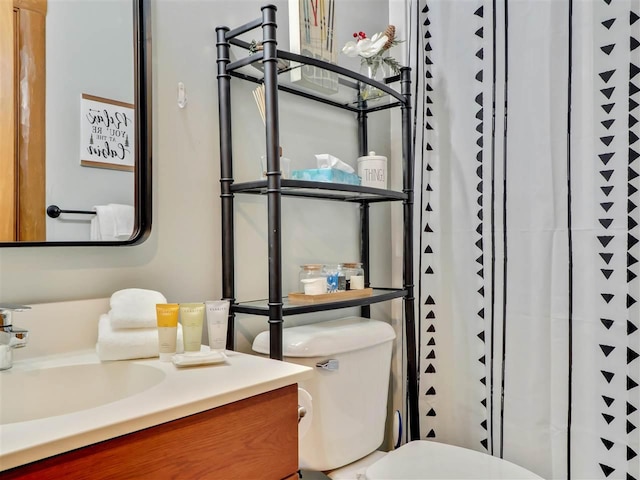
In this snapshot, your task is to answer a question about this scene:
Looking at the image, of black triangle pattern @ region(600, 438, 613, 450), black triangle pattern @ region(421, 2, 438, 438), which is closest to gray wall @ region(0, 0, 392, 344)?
black triangle pattern @ region(421, 2, 438, 438)

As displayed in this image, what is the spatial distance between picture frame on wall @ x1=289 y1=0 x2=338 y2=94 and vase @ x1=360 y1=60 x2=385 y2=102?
0.55ft

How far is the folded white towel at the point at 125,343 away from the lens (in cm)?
88

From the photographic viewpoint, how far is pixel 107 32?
3.36 feet

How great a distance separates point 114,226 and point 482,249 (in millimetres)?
1001

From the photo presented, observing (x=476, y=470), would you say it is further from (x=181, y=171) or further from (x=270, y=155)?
(x=181, y=171)

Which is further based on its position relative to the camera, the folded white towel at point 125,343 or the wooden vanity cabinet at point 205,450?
the folded white towel at point 125,343

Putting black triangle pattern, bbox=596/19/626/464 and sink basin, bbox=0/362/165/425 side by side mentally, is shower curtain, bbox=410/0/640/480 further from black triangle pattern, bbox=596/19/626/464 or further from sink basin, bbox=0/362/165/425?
sink basin, bbox=0/362/165/425

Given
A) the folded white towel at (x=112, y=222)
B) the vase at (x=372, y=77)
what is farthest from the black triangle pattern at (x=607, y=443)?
the folded white towel at (x=112, y=222)

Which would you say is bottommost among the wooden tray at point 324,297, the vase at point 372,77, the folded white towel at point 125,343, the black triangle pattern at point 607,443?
the black triangle pattern at point 607,443

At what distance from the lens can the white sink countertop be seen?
55 cm

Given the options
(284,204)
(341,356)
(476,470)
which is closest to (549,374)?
(476,470)

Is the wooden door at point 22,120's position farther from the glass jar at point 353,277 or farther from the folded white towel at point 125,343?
the glass jar at point 353,277

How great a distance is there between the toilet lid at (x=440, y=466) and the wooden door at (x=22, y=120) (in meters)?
0.96

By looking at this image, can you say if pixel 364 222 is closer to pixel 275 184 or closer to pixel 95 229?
pixel 275 184
